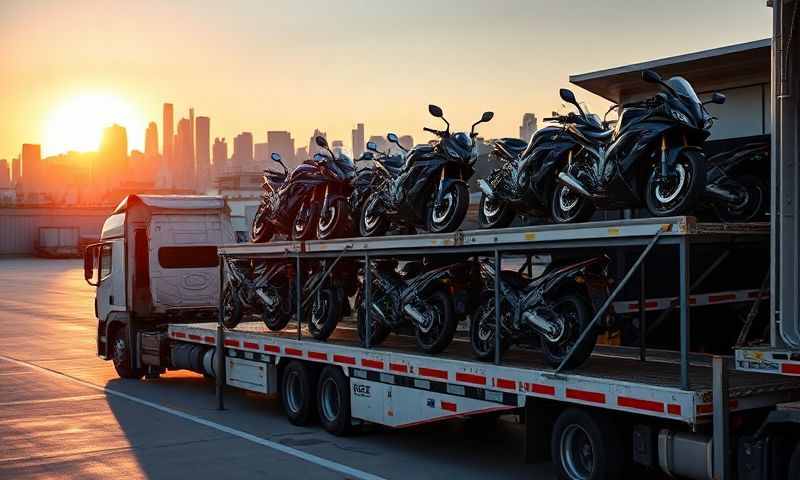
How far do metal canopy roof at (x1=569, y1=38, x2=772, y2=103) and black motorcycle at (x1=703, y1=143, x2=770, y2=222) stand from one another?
1921mm

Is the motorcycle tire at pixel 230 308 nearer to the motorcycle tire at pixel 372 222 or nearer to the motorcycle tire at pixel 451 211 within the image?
the motorcycle tire at pixel 372 222

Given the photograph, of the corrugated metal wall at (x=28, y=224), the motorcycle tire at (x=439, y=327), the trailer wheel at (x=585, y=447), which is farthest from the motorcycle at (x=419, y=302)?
the corrugated metal wall at (x=28, y=224)

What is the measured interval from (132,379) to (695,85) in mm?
10095

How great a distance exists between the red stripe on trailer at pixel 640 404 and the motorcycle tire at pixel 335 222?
578 cm

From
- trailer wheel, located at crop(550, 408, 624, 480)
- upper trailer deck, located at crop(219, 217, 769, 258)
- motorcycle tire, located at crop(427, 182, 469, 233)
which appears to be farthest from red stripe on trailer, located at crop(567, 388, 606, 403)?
motorcycle tire, located at crop(427, 182, 469, 233)

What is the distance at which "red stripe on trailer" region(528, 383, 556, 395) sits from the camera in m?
8.29

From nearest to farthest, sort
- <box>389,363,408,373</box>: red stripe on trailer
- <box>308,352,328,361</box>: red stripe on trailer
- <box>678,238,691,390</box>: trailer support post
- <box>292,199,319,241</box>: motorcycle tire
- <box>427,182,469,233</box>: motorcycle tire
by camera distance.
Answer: <box>678,238,691,390</box>: trailer support post, <box>389,363,408,373</box>: red stripe on trailer, <box>427,182,469,233</box>: motorcycle tire, <box>308,352,328,361</box>: red stripe on trailer, <box>292,199,319,241</box>: motorcycle tire

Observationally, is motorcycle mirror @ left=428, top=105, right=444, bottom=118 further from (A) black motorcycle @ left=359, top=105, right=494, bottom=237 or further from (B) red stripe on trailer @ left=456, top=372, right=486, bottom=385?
(B) red stripe on trailer @ left=456, top=372, right=486, bottom=385

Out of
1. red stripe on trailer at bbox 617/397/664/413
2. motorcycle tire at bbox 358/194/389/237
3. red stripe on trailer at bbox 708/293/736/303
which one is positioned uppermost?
motorcycle tire at bbox 358/194/389/237

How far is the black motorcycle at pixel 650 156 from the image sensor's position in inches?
321

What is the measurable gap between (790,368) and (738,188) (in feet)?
8.57

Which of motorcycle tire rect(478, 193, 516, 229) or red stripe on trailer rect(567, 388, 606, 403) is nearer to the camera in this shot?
red stripe on trailer rect(567, 388, 606, 403)

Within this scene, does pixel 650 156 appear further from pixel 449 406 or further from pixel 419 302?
pixel 419 302

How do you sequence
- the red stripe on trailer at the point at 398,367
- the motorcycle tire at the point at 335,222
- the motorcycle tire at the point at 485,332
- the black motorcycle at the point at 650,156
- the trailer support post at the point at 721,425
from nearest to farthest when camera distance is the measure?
the trailer support post at the point at 721,425
the black motorcycle at the point at 650,156
the motorcycle tire at the point at 485,332
the red stripe on trailer at the point at 398,367
the motorcycle tire at the point at 335,222
